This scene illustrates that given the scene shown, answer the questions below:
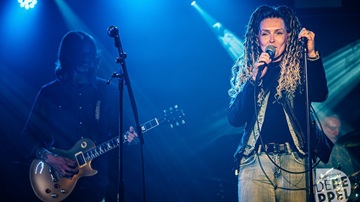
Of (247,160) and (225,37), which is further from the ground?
(225,37)

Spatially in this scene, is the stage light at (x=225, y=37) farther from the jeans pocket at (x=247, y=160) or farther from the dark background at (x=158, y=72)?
the jeans pocket at (x=247, y=160)

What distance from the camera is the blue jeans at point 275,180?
2436 millimetres

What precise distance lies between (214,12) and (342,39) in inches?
93.3

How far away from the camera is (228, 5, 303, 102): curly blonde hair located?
2.66 m

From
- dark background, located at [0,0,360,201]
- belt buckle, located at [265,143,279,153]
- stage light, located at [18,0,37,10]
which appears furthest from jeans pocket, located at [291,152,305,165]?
stage light, located at [18,0,37,10]

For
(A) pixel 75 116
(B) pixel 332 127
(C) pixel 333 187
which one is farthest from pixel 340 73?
(A) pixel 75 116

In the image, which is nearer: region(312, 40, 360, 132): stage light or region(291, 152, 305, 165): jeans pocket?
region(291, 152, 305, 165): jeans pocket

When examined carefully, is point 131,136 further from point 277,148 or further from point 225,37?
point 225,37

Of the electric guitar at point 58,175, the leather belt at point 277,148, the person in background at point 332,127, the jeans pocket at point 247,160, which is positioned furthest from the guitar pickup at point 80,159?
the person in background at point 332,127

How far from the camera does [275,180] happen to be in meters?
2.50

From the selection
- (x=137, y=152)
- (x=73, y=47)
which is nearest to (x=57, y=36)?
(x=73, y=47)

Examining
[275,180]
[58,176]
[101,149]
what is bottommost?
[275,180]

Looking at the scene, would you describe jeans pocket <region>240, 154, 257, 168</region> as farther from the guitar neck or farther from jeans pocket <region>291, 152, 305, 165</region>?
the guitar neck

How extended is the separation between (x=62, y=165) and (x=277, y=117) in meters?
2.28
